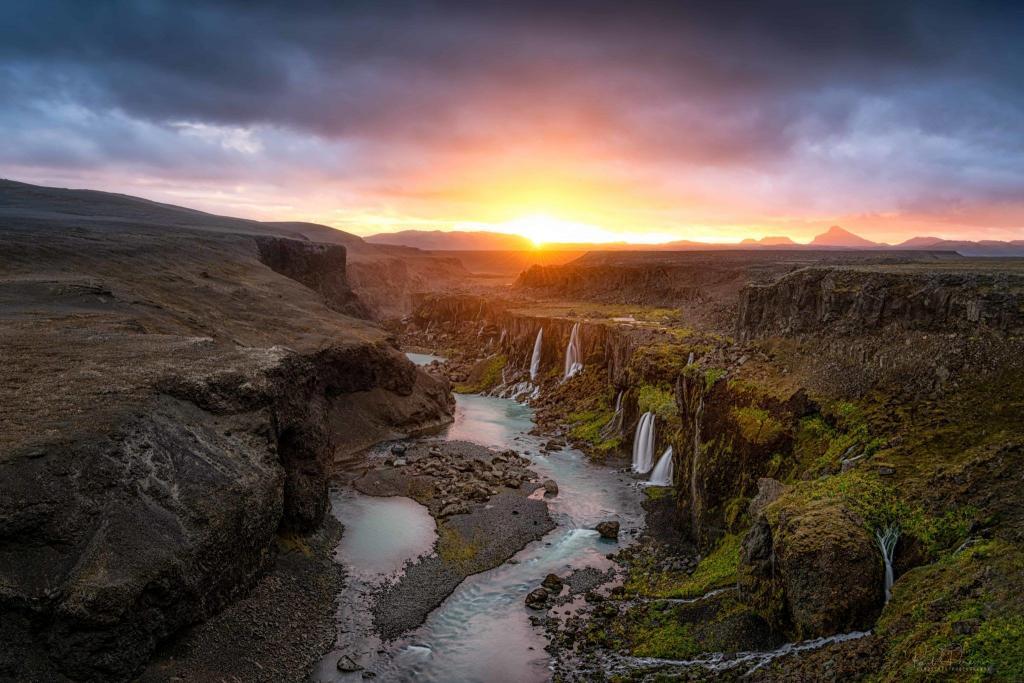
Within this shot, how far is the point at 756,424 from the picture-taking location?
3016 centimetres

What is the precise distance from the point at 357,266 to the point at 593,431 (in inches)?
4832

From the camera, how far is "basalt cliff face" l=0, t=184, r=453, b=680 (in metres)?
20.0

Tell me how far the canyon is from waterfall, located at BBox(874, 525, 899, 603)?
0.31 feet

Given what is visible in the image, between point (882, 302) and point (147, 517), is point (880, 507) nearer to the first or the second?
point (882, 302)

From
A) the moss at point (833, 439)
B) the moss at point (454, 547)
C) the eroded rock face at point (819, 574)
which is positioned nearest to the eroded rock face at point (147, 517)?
the moss at point (454, 547)

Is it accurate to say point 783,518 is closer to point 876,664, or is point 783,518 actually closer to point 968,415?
point 876,664

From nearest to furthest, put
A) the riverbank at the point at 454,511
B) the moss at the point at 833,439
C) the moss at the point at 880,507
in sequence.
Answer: the moss at the point at 880,507
the moss at the point at 833,439
the riverbank at the point at 454,511

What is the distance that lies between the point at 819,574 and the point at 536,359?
199 feet

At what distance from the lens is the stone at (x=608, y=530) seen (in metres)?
34.6

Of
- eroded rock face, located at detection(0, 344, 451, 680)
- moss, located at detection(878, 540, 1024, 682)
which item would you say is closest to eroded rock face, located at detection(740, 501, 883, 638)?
moss, located at detection(878, 540, 1024, 682)

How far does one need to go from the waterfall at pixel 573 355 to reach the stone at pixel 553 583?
42242mm

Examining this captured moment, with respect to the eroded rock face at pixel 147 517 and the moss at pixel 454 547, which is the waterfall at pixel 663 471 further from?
the eroded rock face at pixel 147 517

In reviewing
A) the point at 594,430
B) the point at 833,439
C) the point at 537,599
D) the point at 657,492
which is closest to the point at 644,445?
the point at 657,492

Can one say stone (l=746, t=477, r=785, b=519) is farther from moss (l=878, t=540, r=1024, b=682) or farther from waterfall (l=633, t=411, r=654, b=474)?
waterfall (l=633, t=411, r=654, b=474)
